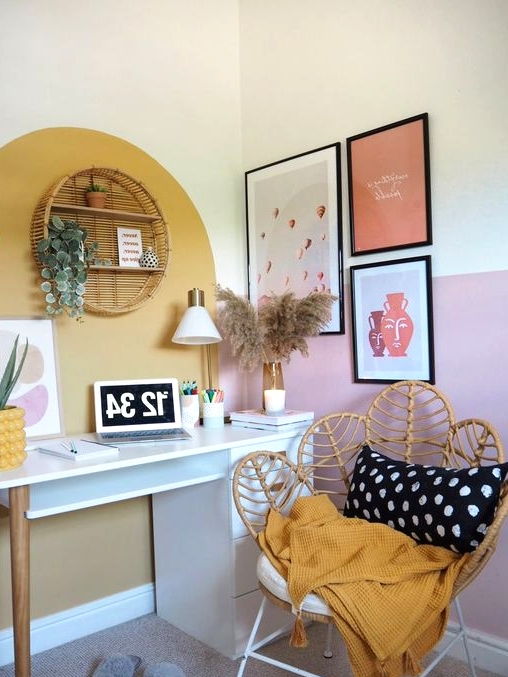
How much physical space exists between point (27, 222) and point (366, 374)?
137cm

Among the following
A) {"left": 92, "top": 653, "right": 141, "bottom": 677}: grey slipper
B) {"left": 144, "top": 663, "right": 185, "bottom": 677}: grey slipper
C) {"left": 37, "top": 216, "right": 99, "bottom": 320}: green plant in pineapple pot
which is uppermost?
{"left": 37, "top": 216, "right": 99, "bottom": 320}: green plant in pineapple pot

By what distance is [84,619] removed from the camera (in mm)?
2309

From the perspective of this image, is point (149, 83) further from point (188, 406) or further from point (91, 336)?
point (188, 406)

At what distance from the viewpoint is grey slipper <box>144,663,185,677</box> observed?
1904 mm

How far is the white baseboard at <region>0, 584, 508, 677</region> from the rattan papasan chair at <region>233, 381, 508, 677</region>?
0.08 m

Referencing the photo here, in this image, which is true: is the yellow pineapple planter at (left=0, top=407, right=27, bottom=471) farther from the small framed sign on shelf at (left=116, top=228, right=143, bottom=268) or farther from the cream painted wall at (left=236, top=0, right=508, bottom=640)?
→ the cream painted wall at (left=236, top=0, right=508, bottom=640)

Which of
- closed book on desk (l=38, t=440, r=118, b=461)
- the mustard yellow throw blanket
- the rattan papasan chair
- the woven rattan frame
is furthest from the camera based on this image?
the woven rattan frame

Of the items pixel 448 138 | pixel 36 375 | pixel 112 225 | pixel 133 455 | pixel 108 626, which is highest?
pixel 448 138

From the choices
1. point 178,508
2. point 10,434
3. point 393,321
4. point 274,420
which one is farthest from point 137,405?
point 393,321

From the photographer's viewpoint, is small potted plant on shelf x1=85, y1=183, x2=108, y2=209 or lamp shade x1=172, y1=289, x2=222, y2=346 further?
lamp shade x1=172, y1=289, x2=222, y2=346

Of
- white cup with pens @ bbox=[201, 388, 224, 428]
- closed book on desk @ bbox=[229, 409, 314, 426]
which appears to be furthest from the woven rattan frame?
white cup with pens @ bbox=[201, 388, 224, 428]

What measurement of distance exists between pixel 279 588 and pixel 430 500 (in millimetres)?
478

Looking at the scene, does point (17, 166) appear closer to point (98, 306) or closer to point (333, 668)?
point (98, 306)

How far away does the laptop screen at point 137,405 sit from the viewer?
7.59 feet
